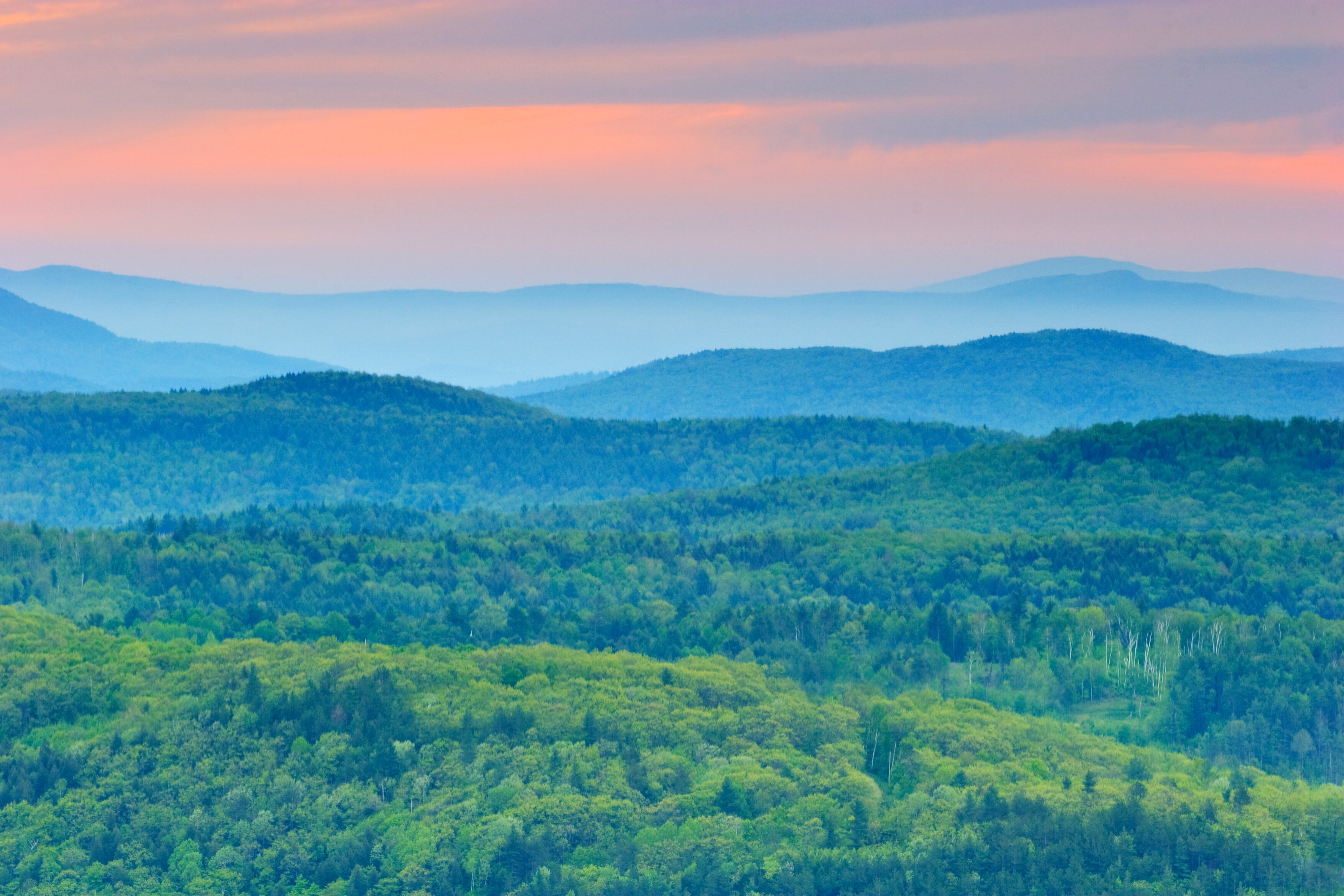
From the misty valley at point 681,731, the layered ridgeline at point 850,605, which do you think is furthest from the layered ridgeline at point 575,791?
the layered ridgeline at point 850,605

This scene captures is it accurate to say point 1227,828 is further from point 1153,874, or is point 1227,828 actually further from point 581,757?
point 581,757

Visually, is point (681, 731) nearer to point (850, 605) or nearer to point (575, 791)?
point (575, 791)

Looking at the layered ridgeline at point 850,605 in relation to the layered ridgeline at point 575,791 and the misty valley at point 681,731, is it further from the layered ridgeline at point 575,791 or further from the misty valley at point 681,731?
the layered ridgeline at point 575,791

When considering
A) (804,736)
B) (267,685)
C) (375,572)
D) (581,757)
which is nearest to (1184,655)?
(804,736)

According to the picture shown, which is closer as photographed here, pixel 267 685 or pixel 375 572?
pixel 267 685

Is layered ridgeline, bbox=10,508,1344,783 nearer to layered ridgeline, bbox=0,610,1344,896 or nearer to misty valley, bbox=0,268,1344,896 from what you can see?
misty valley, bbox=0,268,1344,896

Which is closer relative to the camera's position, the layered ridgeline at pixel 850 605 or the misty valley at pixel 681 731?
the misty valley at pixel 681 731
